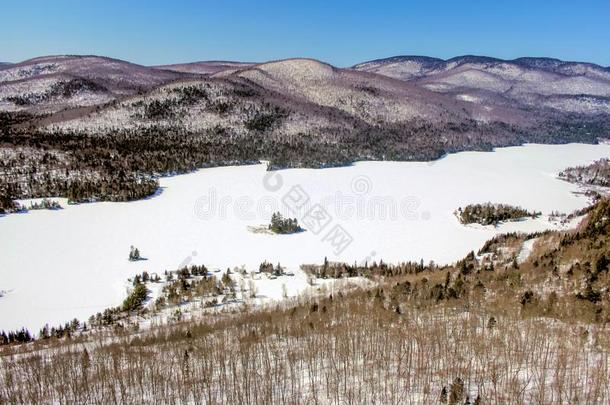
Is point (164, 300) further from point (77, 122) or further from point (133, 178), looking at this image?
point (77, 122)

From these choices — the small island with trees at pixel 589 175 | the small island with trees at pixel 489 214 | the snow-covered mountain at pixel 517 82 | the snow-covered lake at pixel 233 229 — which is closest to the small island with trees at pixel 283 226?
the snow-covered lake at pixel 233 229

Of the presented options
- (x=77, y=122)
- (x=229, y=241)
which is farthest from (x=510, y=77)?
(x=229, y=241)

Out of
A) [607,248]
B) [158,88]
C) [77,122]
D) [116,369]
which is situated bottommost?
[116,369]

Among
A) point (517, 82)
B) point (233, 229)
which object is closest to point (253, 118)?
point (233, 229)

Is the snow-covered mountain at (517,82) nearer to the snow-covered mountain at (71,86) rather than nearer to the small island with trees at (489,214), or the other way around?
the snow-covered mountain at (71,86)

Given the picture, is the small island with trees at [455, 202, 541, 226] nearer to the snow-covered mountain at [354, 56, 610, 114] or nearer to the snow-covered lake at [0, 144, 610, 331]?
the snow-covered lake at [0, 144, 610, 331]

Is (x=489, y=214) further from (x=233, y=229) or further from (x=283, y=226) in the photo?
(x=233, y=229)
